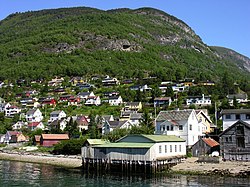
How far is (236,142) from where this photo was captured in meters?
51.3

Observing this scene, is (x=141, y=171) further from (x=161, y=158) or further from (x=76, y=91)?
(x=76, y=91)

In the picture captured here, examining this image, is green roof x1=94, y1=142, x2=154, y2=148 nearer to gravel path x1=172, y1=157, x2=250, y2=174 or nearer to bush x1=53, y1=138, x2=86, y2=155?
gravel path x1=172, y1=157, x2=250, y2=174

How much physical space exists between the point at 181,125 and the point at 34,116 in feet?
247

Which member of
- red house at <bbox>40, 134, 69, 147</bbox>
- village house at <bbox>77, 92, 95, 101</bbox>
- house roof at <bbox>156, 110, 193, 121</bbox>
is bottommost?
red house at <bbox>40, 134, 69, 147</bbox>

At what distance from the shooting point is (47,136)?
8662 centimetres

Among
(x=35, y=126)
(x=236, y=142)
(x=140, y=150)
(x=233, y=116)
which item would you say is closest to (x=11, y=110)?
(x=35, y=126)

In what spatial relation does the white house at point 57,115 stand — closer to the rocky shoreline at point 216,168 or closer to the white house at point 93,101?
the white house at point 93,101

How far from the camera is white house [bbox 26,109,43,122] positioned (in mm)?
126062

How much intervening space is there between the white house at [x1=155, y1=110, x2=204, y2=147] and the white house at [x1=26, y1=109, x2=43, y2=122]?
232 ft

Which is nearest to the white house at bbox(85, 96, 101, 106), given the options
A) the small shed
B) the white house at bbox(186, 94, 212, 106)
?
the white house at bbox(186, 94, 212, 106)

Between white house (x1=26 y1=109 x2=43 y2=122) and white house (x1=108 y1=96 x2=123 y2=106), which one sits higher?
white house (x1=108 y1=96 x2=123 y2=106)

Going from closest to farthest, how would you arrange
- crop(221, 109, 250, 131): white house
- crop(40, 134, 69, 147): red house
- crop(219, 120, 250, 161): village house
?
crop(219, 120, 250, 161): village house < crop(221, 109, 250, 131): white house < crop(40, 134, 69, 147): red house

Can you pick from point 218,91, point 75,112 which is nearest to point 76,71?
point 75,112

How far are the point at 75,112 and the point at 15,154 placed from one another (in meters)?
49.1
